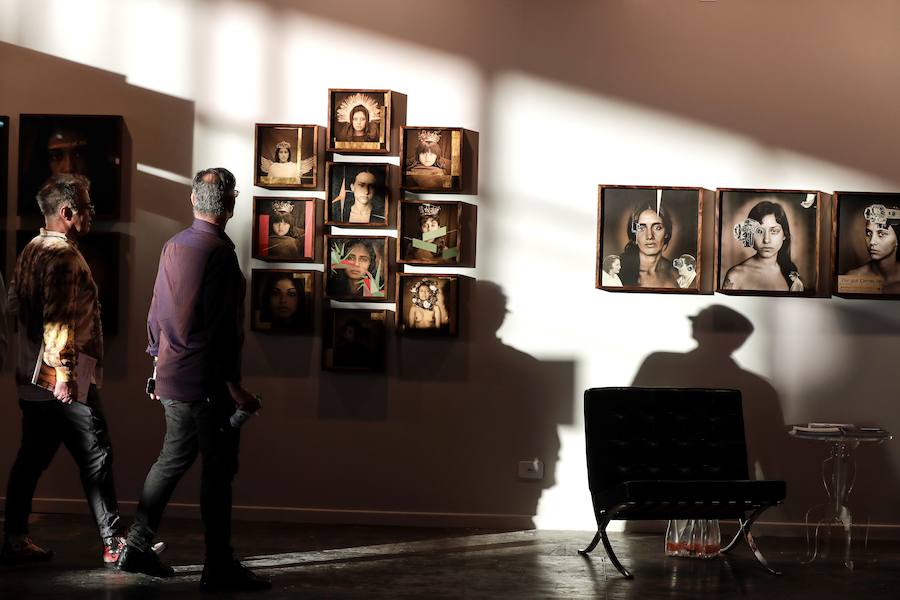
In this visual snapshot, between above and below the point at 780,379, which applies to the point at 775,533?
below

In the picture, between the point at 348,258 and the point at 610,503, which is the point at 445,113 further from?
the point at 610,503

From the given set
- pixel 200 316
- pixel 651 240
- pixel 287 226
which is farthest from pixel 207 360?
pixel 651 240

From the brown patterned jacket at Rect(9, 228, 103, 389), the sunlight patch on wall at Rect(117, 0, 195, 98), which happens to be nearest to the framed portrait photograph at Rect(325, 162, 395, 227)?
the sunlight patch on wall at Rect(117, 0, 195, 98)

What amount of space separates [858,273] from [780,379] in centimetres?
74

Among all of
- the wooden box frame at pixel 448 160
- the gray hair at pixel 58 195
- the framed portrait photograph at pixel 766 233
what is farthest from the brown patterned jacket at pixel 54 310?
the framed portrait photograph at pixel 766 233

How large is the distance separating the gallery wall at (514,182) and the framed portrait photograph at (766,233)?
121 mm

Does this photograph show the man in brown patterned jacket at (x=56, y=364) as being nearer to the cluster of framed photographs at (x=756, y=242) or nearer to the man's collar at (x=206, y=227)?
the man's collar at (x=206, y=227)

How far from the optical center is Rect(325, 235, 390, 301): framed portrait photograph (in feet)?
19.6

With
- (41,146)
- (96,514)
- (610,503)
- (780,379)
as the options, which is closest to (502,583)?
(610,503)

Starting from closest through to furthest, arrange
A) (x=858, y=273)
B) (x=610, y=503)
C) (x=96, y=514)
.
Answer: (x=96, y=514), (x=610, y=503), (x=858, y=273)

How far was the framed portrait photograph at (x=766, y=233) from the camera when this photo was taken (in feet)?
19.3

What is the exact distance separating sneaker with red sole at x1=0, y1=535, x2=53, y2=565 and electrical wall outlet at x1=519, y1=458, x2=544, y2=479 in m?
2.58

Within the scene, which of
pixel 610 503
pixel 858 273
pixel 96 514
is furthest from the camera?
pixel 858 273

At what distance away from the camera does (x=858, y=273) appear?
587 centimetres
